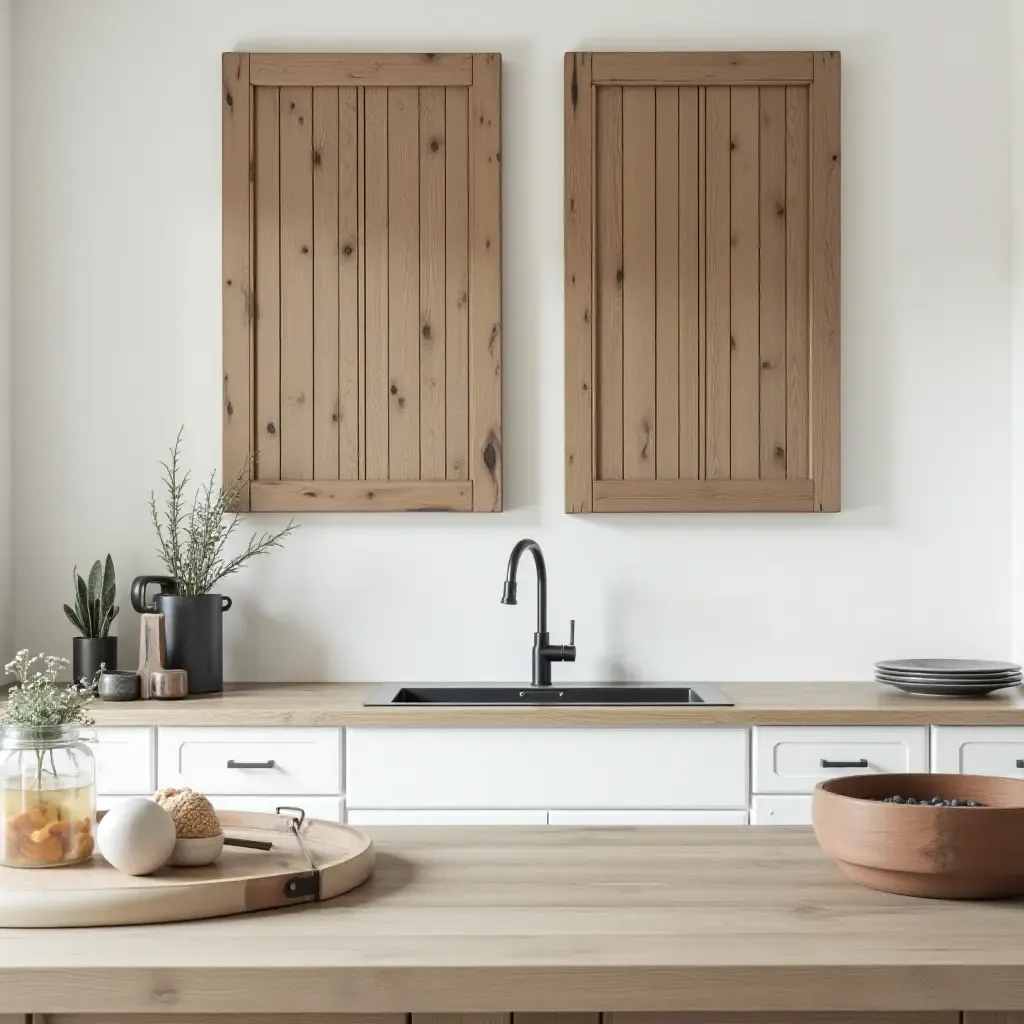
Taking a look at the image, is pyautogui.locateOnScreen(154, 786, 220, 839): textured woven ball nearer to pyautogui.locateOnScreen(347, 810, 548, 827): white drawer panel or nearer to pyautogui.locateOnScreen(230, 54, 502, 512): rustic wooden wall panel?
pyautogui.locateOnScreen(347, 810, 548, 827): white drawer panel

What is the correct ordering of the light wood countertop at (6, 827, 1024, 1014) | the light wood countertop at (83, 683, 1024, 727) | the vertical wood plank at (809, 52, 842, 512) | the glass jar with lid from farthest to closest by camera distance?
the vertical wood plank at (809, 52, 842, 512) → the light wood countertop at (83, 683, 1024, 727) → the glass jar with lid → the light wood countertop at (6, 827, 1024, 1014)

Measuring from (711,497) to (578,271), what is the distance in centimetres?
73

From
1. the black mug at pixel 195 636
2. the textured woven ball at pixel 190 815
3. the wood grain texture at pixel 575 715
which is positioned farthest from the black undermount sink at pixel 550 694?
the textured woven ball at pixel 190 815

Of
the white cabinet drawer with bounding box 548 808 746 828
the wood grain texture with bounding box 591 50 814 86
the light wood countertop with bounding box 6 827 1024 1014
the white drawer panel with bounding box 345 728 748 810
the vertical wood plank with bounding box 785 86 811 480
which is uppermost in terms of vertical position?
the wood grain texture with bounding box 591 50 814 86

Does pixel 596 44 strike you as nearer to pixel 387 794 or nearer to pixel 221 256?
pixel 221 256

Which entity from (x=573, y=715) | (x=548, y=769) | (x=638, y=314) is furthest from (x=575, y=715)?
(x=638, y=314)

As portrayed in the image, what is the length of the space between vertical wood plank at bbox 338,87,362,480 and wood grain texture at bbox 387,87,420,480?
0.31 feet

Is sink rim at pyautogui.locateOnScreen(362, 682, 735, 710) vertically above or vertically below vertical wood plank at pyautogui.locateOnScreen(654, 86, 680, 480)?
below

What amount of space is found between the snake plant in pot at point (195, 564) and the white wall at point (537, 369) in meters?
0.07

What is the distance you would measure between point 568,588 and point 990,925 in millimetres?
2115

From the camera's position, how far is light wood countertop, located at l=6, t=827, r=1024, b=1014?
1231 millimetres

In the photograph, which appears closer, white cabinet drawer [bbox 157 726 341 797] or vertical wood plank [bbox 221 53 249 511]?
white cabinet drawer [bbox 157 726 341 797]

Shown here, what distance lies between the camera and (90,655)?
10.4 feet

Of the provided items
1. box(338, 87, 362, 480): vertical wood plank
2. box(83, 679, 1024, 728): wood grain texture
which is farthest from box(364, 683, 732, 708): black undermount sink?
box(338, 87, 362, 480): vertical wood plank
